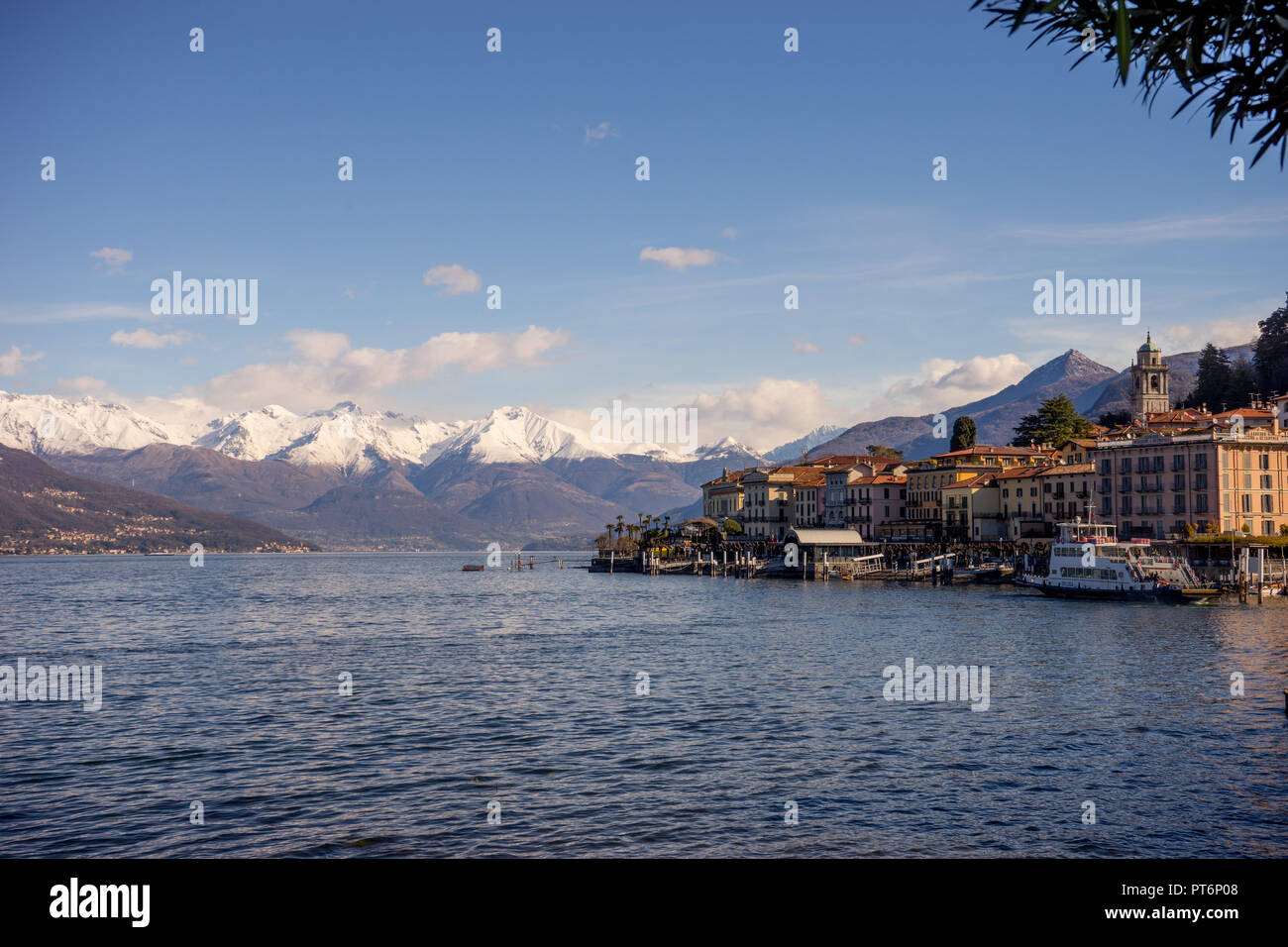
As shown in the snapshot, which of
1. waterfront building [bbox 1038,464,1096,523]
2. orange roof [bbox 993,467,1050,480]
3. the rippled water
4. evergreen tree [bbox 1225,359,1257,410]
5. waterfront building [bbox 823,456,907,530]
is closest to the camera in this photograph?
the rippled water

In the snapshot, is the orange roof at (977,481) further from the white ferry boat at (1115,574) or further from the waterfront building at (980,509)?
the white ferry boat at (1115,574)

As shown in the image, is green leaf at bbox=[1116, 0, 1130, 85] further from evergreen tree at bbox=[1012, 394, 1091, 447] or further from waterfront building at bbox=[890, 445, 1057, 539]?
evergreen tree at bbox=[1012, 394, 1091, 447]

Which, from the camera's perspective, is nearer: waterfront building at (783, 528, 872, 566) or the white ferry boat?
the white ferry boat

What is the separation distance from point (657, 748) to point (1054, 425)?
556 feet

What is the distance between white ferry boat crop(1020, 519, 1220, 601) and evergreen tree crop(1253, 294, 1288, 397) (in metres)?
75.5

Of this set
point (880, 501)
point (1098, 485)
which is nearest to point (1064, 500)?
point (1098, 485)

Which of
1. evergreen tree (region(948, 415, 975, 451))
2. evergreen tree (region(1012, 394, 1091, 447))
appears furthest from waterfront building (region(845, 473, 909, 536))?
evergreen tree (region(1012, 394, 1091, 447))

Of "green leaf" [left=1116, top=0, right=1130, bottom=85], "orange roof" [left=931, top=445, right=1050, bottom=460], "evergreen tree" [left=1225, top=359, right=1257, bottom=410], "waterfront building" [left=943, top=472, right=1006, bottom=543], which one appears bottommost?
"waterfront building" [left=943, top=472, right=1006, bottom=543]

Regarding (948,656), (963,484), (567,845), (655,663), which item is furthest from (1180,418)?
(567,845)

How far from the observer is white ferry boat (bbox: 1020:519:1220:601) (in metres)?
102

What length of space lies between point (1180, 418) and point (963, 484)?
33554 millimetres

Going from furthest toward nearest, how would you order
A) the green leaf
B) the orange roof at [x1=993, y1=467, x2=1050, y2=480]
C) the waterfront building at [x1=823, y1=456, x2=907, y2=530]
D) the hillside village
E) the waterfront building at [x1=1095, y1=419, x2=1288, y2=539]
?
the waterfront building at [x1=823, y1=456, x2=907, y2=530], the orange roof at [x1=993, y1=467, x2=1050, y2=480], the hillside village, the waterfront building at [x1=1095, y1=419, x2=1288, y2=539], the green leaf

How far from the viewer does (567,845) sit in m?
24.3
